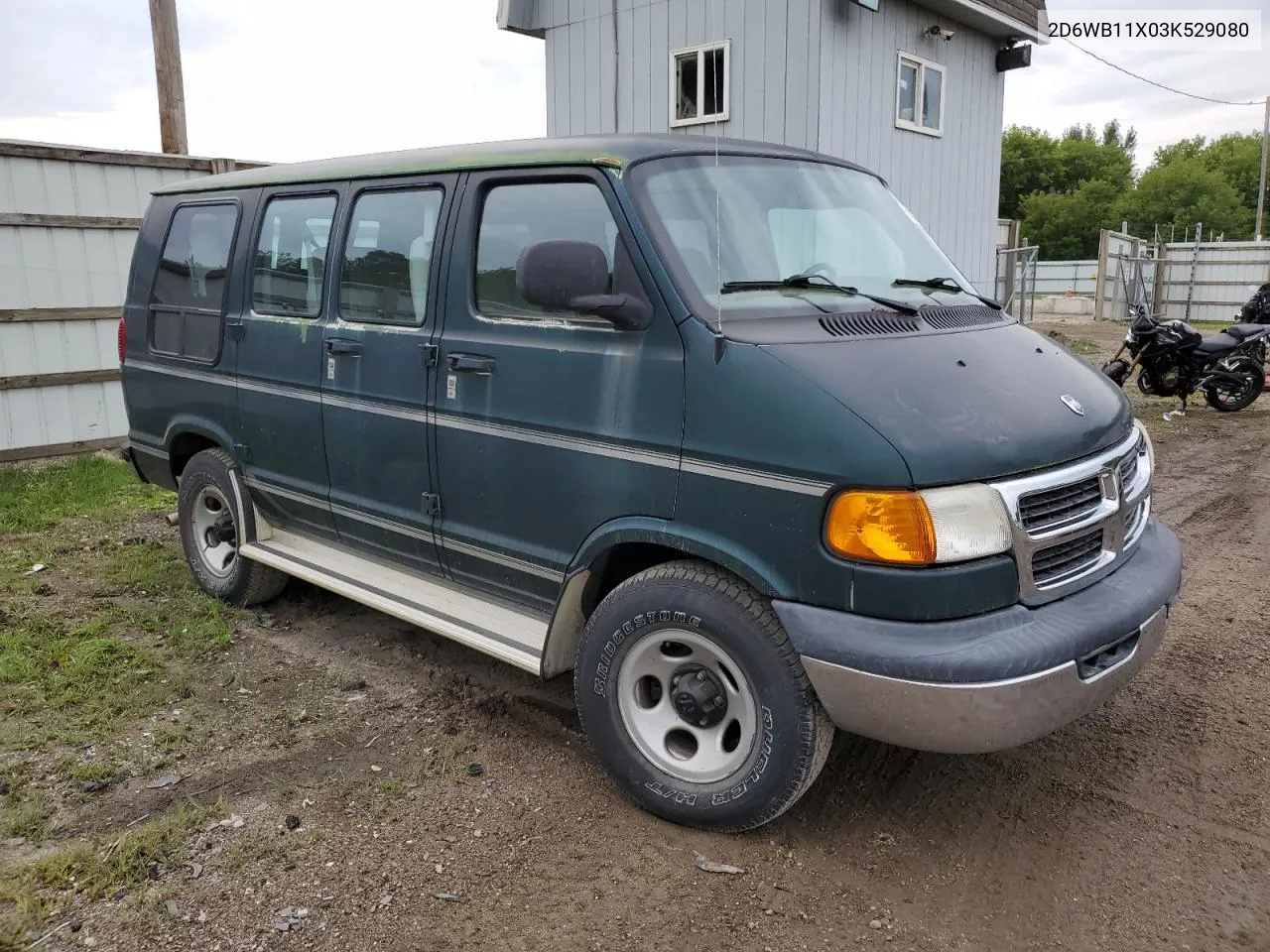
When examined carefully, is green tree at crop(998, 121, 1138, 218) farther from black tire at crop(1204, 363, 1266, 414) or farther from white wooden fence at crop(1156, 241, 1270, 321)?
black tire at crop(1204, 363, 1266, 414)

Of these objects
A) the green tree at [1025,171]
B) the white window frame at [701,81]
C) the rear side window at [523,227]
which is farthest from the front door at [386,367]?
the green tree at [1025,171]

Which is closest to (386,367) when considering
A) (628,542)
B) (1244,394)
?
(628,542)

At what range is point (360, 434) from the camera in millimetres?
4277

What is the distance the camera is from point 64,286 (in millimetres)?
8773

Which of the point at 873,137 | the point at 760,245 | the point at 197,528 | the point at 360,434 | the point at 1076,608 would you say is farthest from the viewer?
the point at 873,137

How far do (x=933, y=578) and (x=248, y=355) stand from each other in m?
3.53

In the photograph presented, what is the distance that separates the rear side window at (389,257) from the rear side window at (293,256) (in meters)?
0.22

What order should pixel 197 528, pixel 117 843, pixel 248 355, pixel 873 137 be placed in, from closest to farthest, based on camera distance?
pixel 117 843
pixel 248 355
pixel 197 528
pixel 873 137

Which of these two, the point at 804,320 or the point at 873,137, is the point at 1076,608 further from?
the point at 873,137

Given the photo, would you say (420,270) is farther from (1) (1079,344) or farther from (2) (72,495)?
(1) (1079,344)

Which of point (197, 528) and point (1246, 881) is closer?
point (1246, 881)

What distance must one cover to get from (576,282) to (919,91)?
10.6 m

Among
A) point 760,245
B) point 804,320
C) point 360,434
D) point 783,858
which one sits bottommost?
point 783,858

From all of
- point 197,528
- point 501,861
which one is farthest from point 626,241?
point 197,528
